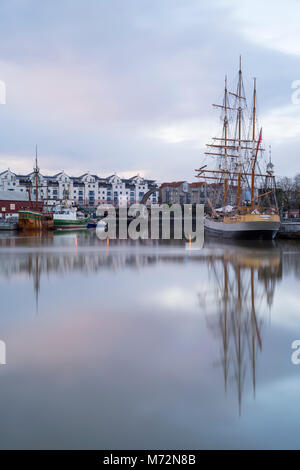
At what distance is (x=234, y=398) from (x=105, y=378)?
176 cm

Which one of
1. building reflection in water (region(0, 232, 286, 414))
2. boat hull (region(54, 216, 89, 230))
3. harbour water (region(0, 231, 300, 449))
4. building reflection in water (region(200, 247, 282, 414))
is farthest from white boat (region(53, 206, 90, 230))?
harbour water (region(0, 231, 300, 449))

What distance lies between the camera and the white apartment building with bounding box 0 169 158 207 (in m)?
117

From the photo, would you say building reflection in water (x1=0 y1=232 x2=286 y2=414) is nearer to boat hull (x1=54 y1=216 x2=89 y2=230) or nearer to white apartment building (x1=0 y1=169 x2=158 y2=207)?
boat hull (x1=54 y1=216 x2=89 y2=230)

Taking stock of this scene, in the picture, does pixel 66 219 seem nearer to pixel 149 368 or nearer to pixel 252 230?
pixel 252 230

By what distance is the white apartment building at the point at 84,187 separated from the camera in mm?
116625

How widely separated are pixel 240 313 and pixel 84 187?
122 metres

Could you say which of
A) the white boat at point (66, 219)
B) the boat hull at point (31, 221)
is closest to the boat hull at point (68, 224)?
the white boat at point (66, 219)

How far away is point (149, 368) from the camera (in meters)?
5.88

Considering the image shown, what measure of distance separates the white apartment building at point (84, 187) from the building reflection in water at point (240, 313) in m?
101

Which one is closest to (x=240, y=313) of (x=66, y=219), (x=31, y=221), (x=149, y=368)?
(x=149, y=368)

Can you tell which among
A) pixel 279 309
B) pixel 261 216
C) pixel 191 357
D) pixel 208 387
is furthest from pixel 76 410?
pixel 261 216

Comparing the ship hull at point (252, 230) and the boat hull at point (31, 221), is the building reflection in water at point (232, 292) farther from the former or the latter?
the boat hull at point (31, 221)
